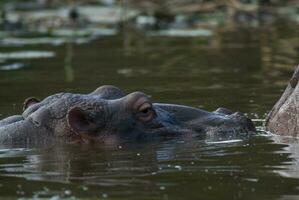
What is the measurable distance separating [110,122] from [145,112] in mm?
284

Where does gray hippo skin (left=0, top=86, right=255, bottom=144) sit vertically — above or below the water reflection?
above

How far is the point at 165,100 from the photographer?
33.3 ft

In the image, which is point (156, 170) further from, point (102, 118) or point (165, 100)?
point (165, 100)

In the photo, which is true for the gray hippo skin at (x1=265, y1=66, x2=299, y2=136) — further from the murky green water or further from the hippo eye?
the hippo eye

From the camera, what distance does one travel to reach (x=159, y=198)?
5.34 m

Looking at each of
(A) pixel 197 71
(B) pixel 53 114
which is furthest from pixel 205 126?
(A) pixel 197 71

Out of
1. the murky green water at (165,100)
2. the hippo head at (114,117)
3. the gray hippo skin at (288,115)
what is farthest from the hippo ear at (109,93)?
the gray hippo skin at (288,115)

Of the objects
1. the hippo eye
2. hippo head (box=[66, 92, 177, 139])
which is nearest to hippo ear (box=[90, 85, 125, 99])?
hippo head (box=[66, 92, 177, 139])

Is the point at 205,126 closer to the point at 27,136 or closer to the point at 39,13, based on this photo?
the point at 27,136

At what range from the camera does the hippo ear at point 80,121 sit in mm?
7324

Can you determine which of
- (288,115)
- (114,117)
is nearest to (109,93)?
(114,117)

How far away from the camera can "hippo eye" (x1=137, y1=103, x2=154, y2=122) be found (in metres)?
7.49

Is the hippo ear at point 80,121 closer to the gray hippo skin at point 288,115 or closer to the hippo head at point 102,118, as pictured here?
the hippo head at point 102,118

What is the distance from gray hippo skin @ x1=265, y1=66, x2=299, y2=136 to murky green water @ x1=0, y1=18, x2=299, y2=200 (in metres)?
0.17
